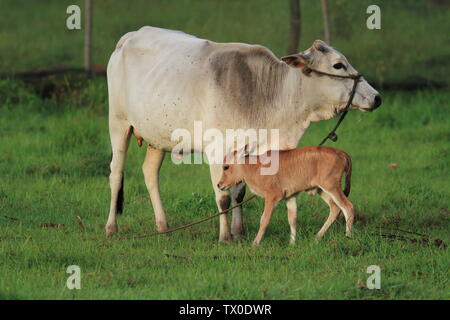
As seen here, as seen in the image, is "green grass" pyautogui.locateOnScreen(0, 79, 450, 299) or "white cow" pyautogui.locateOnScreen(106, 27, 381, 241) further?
"white cow" pyautogui.locateOnScreen(106, 27, 381, 241)

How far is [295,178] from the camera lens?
7.30m

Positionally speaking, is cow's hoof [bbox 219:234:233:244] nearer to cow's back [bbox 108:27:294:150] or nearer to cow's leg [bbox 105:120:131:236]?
cow's back [bbox 108:27:294:150]

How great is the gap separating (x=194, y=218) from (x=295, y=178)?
5.52 feet

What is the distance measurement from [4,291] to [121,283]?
82cm

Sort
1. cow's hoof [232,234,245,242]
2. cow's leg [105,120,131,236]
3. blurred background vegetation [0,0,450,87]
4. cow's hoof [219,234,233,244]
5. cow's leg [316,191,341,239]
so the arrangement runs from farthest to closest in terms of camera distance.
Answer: blurred background vegetation [0,0,450,87] < cow's leg [105,120,131,236] < cow's hoof [232,234,245,242] < cow's hoof [219,234,233,244] < cow's leg [316,191,341,239]

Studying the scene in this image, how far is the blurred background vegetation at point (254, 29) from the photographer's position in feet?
53.3

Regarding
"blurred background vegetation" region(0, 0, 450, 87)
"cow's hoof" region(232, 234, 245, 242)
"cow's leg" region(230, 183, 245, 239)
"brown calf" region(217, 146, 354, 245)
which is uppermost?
"blurred background vegetation" region(0, 0, 450, 87)

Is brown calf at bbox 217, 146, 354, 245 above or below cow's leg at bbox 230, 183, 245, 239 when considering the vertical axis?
above

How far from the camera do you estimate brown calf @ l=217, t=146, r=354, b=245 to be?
23.8ft

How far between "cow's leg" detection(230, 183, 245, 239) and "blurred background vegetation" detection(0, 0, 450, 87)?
22.8ft

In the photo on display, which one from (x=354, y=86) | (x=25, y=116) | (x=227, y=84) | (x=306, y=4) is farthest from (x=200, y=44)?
(x=306, y=4)

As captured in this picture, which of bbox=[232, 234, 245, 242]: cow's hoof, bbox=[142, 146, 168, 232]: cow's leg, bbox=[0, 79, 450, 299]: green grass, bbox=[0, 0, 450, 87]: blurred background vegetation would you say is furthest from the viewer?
bbox=[0, 0, 450, 87]: blurred background vegetation

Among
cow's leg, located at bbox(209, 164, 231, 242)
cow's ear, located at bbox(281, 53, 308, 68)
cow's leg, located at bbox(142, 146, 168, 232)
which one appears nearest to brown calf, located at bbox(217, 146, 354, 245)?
cow's leg, located at bbox(209, 164, 231, 242)

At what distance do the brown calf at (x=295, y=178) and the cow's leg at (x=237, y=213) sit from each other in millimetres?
286
